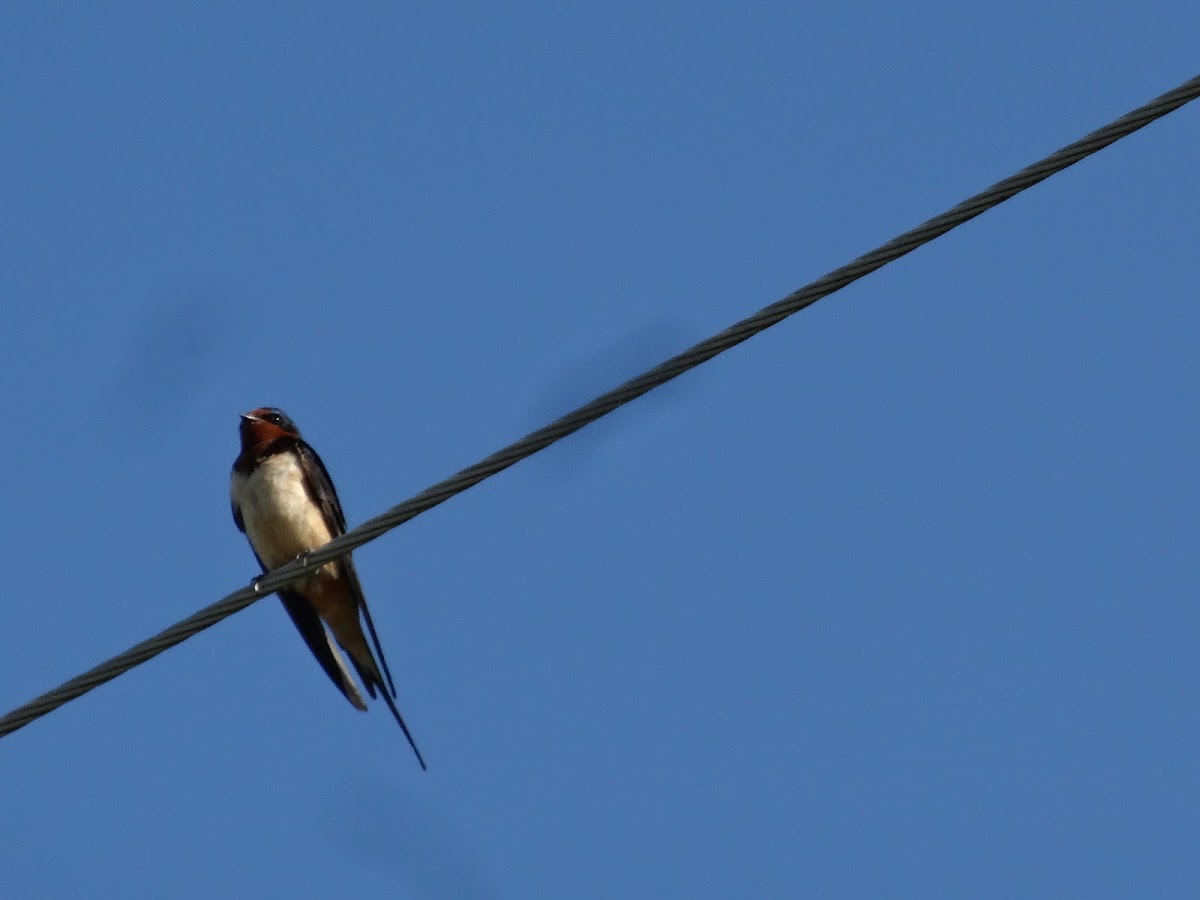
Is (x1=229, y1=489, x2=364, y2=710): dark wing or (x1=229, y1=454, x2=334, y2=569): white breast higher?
(x1=229, y1=454, x2=334, y2=569): white breast

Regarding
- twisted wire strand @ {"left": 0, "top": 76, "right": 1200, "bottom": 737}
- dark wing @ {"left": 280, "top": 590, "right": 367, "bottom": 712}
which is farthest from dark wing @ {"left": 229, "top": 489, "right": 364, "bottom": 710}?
twisted wire strand @ {"left": 0, "top": 76, "right": 1200, "bottom": 737}

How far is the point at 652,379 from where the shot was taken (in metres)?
4.11

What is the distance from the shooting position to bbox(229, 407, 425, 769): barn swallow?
291 inches

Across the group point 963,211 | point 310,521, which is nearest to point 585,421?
point 963,211

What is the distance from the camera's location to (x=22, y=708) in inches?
173

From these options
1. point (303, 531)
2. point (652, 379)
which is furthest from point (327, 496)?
point (652, 379)

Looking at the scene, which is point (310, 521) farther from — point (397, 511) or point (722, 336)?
point (722, 336)

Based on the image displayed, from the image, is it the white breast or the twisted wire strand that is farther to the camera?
the white breast

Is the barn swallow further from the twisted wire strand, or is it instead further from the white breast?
the twisted wire strand

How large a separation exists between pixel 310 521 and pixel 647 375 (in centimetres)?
354

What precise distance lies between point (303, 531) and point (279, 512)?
0.11 m

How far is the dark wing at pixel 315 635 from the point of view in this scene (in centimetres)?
738

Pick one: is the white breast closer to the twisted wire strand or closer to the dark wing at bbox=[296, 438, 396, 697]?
the dark wing at bbox=[296, 438, 396, 697]

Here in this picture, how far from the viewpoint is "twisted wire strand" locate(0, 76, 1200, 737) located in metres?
3.90
